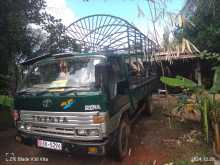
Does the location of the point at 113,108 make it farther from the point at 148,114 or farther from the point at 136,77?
the point at 148,114

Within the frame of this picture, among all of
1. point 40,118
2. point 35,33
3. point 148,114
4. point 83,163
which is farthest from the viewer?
point 35,33

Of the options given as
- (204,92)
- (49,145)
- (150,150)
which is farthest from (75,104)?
(204,92)

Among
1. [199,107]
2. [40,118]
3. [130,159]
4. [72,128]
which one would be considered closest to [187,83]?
[199,107]

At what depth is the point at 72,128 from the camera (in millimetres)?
4363

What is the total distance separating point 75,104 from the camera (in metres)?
4.32

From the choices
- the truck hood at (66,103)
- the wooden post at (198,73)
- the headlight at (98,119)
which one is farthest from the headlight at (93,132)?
the wooden post at (198,73)

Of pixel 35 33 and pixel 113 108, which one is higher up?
pixel 35 33

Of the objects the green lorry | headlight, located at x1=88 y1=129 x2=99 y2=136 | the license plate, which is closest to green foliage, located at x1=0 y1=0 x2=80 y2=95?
the green lorry

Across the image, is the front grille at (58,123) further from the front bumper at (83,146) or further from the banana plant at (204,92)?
the banana plant at (204,92)

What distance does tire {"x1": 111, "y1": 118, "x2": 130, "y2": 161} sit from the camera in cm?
499

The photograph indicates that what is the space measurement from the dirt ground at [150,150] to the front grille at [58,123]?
3.00 ft

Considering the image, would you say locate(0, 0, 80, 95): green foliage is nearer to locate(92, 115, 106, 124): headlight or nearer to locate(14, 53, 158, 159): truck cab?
locate(14, 53, 158, 159): truck cab

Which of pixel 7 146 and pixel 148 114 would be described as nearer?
pixel 7 146

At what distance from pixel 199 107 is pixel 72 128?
9.44ft
